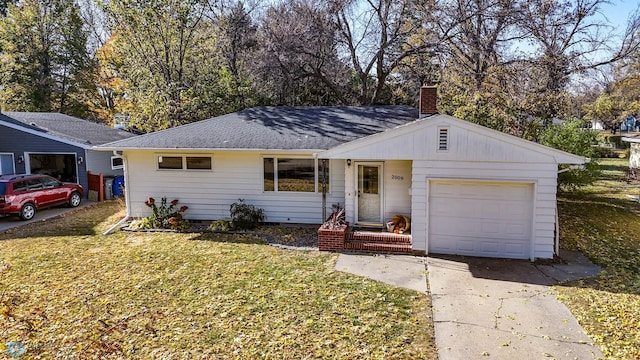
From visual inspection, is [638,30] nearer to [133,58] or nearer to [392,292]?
[392,292]

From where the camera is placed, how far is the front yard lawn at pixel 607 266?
5.62 m

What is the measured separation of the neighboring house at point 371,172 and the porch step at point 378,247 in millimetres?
239

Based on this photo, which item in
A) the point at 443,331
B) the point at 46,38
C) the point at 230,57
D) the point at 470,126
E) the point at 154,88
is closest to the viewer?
the point at 443,331

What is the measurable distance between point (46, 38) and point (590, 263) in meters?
36.7

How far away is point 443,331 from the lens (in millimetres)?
5754

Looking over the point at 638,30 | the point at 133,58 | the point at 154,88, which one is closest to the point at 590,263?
the point at 638,30

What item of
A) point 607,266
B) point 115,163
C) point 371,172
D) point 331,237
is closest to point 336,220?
point 331,237

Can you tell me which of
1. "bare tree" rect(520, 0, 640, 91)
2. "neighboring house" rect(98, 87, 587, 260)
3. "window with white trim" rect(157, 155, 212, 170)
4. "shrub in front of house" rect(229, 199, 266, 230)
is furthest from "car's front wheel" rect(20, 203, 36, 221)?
"bare tree" rect(520, 0, 640, 91)

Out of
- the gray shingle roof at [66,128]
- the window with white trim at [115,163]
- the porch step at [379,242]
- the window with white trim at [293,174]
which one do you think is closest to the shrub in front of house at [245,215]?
the window with white trim at [293,174]

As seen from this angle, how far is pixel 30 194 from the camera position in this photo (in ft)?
45.5

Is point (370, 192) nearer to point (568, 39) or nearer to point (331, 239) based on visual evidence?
point (331, 239)

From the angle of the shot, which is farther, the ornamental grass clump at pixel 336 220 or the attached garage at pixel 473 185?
the ornamental grass clump at pixel 336 220

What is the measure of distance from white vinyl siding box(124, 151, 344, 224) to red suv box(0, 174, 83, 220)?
13.6 ft

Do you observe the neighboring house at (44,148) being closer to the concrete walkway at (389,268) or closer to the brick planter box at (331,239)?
the brick planter box at (331,239)
